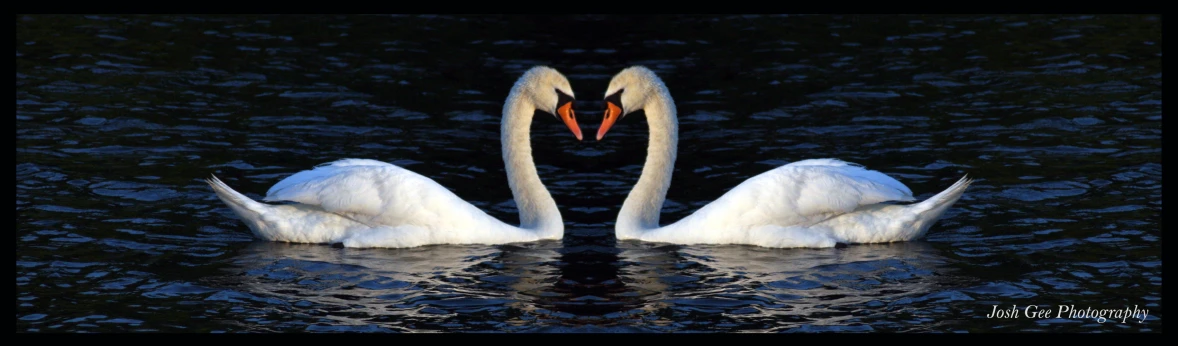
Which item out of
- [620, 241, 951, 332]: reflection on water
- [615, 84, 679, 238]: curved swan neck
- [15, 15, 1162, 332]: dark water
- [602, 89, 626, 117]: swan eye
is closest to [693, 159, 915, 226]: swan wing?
[620, 241, 951, 332]: reflection on water

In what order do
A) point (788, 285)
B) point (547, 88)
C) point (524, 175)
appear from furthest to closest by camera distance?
point (524, 175), point (547, 88), point (788, 285)

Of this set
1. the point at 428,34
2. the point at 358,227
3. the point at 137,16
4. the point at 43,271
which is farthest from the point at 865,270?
the point at 137,16

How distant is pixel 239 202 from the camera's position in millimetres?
12680

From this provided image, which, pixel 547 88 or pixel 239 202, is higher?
pixel 547 88

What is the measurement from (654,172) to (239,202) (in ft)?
11.0

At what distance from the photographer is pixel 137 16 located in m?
24.5

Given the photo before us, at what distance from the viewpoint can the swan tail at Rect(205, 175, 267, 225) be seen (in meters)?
12.7

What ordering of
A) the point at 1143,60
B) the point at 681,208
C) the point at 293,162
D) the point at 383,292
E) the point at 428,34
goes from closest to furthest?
the point at 383,292 < the point at 681,208 < the point at 293,162 < the point at 1143,60 < the point at 428,34

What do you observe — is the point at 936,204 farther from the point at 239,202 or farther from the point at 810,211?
the point at 239,202

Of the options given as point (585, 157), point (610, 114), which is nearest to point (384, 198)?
point (610, 114)

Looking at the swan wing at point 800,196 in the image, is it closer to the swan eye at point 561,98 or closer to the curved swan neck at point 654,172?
the curved swan neck at point 654,172

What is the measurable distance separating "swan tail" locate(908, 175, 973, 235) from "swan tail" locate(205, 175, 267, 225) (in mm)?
5064

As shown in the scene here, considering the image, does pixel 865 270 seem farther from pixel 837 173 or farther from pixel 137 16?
pixel 137 16

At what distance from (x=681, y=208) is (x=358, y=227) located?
10.2 feet
